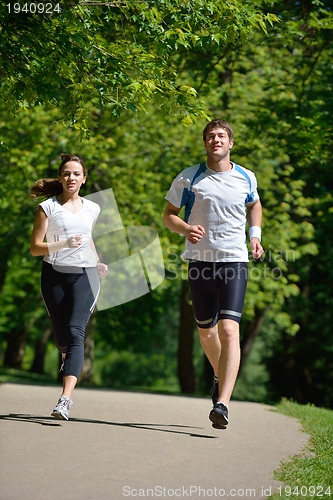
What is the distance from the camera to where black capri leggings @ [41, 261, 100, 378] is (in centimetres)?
664

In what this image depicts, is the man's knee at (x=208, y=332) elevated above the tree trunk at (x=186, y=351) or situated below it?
above

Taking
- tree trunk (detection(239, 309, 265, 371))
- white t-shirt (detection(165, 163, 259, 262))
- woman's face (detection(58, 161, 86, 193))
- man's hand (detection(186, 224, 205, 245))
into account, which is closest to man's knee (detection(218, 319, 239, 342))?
white t-shirt (detection(165, 163, 259, 262))

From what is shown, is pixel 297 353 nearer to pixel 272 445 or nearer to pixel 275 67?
pixel 275 67

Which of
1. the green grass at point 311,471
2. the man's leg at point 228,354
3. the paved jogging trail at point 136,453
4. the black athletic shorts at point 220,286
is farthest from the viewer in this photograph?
the black athletic shorts at point 220,286

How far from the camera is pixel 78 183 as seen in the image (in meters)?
6.84

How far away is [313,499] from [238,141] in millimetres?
13100

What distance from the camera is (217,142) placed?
6.56 metres

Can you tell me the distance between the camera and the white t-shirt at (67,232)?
22.0 ft

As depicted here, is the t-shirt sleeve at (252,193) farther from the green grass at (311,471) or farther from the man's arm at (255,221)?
the green grass at (311,471)

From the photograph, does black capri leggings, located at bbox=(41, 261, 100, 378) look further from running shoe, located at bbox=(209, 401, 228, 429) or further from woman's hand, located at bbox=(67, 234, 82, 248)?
running shoe, located at bbox=(209, 401, 228, 429)

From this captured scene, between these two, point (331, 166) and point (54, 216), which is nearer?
point (54, 216)

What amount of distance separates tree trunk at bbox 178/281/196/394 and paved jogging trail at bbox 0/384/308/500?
14809 millimetres

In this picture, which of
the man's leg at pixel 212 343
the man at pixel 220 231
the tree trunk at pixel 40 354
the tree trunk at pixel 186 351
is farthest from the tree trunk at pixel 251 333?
the man at pixel 220 231

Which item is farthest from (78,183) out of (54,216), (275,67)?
(275,67)
